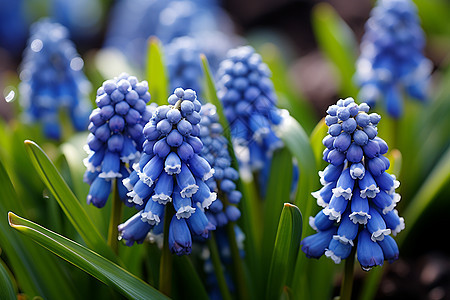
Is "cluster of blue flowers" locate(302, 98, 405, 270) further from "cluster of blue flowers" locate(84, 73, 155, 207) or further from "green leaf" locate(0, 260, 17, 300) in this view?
"green leaf" locate(0, 260, 17, 300)

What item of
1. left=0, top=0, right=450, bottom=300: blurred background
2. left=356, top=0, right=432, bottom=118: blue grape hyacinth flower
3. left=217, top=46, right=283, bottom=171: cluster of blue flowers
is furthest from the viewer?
left=356, top=0, right=432, bottom=118: blue grape hyacinth flower

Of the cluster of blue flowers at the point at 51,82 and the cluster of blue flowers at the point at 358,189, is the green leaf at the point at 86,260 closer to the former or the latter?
the cluster of blue flowers at the point at 358,189

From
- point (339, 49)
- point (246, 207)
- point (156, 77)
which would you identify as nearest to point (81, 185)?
point (156, 77)

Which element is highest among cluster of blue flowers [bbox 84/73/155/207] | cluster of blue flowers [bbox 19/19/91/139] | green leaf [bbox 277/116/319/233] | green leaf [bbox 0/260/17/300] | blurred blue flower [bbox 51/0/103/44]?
blurred blue flower [bbox 51/0/103/44]

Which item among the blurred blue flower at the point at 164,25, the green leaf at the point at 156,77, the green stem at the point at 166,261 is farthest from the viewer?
the blurred blue flower at the point at 164,25

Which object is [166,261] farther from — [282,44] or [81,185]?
[282,44]

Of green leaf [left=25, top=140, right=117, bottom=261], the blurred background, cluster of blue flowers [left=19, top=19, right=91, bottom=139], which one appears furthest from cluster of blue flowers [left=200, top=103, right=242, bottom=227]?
cluster of blue flowers [left=19, top=19, right=91, bottom=139]

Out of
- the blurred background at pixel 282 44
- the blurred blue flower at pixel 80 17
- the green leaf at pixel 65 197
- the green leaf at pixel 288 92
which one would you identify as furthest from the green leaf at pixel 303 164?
the blurred blue flower at pixel 80 17
